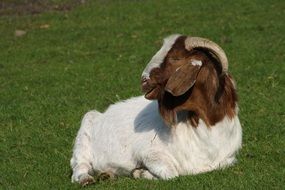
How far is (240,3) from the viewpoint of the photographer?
84.2 ft

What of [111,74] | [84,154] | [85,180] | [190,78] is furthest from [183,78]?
[111,74]

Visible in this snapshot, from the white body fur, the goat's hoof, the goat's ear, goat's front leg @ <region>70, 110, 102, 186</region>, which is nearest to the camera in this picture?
the goat's ear

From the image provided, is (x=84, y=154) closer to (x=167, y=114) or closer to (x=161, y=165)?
(x=161, y=165)

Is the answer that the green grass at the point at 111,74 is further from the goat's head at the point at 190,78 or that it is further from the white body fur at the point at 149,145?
the goat's head at the point at 190,78

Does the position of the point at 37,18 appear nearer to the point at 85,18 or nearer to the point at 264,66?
the point at 85,18

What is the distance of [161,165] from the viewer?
26.3ft

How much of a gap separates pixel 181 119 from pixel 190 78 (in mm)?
557

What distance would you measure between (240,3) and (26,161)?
16631mm

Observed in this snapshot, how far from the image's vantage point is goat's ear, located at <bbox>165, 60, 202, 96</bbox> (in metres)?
7.55

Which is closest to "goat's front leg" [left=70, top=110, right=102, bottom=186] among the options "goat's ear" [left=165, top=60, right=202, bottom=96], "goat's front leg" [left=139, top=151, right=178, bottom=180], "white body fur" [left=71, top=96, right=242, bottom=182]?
"white body fur" [left=71, top=96, right=242, bottom=182]

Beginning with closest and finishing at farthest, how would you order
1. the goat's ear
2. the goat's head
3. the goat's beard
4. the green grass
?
the goat's ear
the goat's head
the goat's beard
the green grass

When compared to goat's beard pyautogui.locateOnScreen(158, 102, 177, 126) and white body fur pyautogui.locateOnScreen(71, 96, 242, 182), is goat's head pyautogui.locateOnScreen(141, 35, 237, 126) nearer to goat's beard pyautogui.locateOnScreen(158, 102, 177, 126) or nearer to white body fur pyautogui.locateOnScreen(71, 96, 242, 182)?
goat's beard pyautogui.locateOnScreen(158, 102, 177, 126)

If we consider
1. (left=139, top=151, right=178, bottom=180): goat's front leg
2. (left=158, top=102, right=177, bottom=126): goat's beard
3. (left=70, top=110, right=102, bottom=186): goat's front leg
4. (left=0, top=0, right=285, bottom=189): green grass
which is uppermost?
(left=158, top=102, right=177, bottom=126): goat's beard

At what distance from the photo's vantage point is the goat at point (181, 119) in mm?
7703
